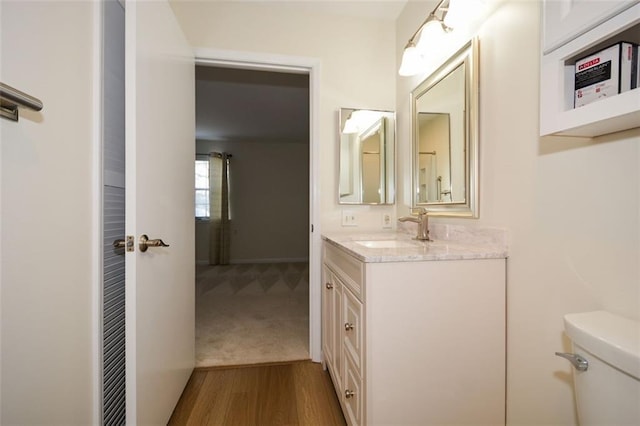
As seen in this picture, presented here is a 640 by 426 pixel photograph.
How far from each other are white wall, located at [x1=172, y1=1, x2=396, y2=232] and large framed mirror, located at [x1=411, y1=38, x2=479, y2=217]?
409 mm

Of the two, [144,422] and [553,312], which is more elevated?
[553,312]

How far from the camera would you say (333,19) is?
1.86 m

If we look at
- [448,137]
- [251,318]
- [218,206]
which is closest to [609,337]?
[448,137]

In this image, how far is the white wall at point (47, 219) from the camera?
27.4 inches

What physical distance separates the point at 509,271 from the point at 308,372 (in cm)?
133

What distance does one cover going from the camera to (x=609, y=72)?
605mm

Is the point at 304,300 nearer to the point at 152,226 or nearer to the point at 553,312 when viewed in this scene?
the point at 152,226

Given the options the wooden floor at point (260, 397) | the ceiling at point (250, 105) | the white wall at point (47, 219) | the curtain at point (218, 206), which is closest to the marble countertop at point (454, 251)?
the wooden floor at point (260, 397)

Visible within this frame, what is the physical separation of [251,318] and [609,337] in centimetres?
242

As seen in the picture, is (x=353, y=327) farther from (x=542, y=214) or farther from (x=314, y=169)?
(x=314, y=169)

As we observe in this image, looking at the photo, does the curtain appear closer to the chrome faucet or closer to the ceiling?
the ceiling

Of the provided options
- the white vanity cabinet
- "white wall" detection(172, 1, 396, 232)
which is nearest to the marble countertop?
the white vanity cabinet

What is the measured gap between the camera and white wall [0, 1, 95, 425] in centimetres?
70

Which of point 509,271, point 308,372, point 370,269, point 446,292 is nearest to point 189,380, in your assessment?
point 308,372
